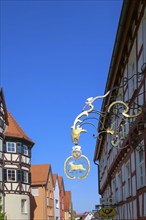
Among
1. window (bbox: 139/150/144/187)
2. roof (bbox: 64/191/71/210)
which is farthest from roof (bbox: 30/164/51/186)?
window (bbox: 139/150/144/187)

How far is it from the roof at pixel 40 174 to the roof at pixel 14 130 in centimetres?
1228

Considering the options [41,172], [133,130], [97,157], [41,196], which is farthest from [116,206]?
[41,172]

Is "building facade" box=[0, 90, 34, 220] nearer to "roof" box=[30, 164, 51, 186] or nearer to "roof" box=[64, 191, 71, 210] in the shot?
"roof" box=[30, 164, 51, 186]

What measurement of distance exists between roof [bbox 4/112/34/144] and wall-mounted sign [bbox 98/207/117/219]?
1067 inches

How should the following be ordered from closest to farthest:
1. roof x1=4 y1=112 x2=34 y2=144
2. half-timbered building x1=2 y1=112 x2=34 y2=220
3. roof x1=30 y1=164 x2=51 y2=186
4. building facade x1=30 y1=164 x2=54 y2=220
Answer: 1. half-timbered building x1=2 y1=112 x2=34 y2=220
2. roof x1=4 y1=112 x2=34 y2=144
3. building facade x1=30 y1=164 x2=54 y2=220
4. roof x1=30 y1=164 x2=51 y2=186

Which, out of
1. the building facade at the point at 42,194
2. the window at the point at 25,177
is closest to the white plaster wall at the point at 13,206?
the window at the point at 25,177

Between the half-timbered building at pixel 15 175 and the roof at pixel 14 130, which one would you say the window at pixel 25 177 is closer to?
the half-timbered building at pixel 15 175

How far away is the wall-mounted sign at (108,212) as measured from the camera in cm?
1764

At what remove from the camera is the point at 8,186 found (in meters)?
43.4

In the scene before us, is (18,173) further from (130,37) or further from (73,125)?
(73,125)

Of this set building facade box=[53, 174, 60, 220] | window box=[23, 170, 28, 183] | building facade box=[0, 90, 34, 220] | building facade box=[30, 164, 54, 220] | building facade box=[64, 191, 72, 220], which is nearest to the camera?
building facade box=[0, 90, 34, 220]

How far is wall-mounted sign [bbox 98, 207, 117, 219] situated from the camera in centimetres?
1764

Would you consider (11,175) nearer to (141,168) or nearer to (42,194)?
(42,194)

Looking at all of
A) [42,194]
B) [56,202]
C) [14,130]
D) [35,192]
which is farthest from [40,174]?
[14,130]
